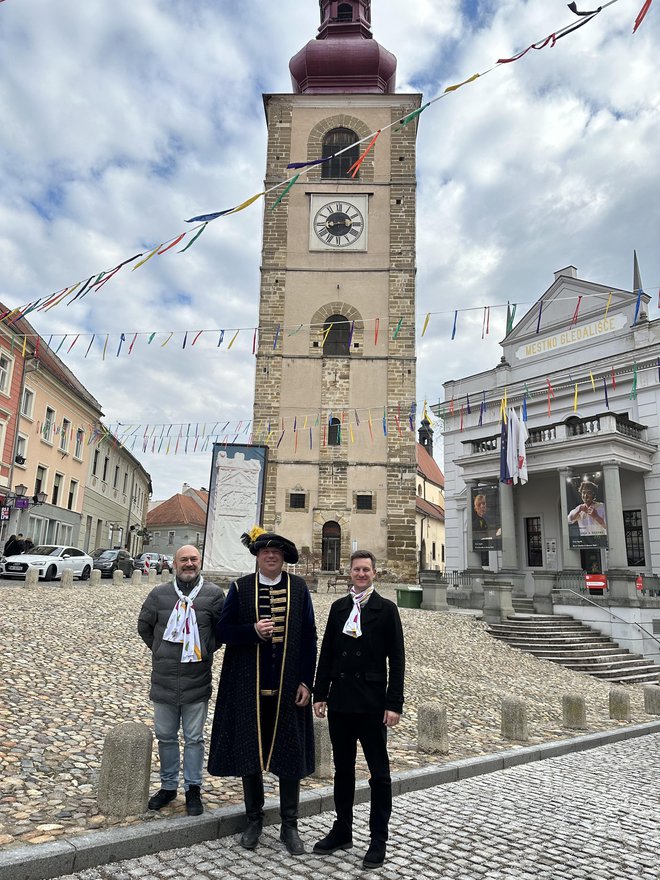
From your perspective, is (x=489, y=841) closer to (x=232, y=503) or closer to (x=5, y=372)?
(x=232, y=503)

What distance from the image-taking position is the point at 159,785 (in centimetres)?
487

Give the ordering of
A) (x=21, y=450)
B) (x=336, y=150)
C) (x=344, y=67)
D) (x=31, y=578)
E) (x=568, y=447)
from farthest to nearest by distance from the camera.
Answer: (x=344, y=67)
(x=21, y=450)
(x=336, y=150)
(x=568, y=447)
(x=31, y=578)

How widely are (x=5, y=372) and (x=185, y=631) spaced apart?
2758 centimetres

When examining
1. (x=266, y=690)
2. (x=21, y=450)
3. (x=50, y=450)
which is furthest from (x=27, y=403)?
(x=266, y=690)

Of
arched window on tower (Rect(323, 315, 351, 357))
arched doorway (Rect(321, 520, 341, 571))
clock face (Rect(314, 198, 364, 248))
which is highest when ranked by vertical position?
clock face (Rect(314, 198, 364, 248))

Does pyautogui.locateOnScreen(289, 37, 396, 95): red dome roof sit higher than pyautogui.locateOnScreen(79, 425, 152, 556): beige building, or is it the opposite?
pyautogui.locateOnScreen(289, 37, 396, 95): red dome roof

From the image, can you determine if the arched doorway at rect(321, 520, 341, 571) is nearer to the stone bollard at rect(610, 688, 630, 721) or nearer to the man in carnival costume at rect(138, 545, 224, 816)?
the stone bollard at rect(610, 688, 630, 721)

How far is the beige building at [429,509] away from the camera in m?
53.7

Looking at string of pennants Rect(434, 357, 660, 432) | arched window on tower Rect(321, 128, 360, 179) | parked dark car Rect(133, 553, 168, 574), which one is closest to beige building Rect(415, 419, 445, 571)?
string of pennants Rect(434, 357, 660, 432)

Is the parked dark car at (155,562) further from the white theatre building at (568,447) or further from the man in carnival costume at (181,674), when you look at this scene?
the man in carnival costume at (181,674)

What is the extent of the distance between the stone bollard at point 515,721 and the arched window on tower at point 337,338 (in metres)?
20.9

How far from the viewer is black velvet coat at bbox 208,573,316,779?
4.05 metres

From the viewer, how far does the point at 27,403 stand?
30469 millimetres

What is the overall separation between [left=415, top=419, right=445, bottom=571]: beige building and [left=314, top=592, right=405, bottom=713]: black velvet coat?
4488 centimetres
